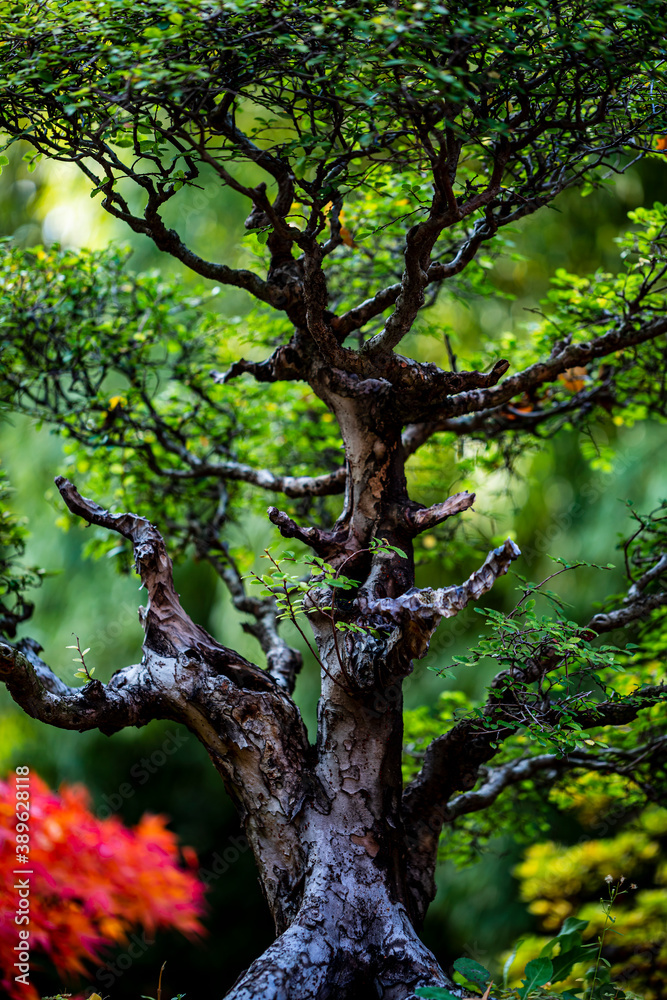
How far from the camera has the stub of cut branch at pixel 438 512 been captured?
85.7 inches

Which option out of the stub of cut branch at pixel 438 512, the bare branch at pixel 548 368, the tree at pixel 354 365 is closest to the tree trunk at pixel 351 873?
the tree at pixel 354 365

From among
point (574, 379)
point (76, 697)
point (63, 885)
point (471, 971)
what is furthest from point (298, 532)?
point (574, 379)

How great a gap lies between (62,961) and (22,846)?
442 millimetres

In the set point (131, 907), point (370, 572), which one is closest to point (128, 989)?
point (131, 907)

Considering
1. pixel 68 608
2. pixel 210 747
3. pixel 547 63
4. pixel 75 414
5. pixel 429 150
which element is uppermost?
pixel 68 608

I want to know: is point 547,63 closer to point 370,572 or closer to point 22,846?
point 370,572

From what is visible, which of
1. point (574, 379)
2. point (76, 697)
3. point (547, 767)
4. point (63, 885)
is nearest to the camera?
point (76, 697)

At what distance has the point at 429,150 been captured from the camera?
1.80m

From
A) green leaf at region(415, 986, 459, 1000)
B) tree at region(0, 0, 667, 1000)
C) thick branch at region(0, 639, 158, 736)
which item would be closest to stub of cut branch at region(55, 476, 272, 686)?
tree at region(0, 0, 667, 1000)

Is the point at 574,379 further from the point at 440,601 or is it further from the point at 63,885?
the point at 63,885

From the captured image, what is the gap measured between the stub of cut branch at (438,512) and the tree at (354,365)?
1 centimetres

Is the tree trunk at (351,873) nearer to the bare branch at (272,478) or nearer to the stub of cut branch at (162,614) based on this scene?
the stub of cut branch at (162,614)

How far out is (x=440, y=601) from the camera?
6.18 ft

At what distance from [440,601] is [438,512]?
45cm
